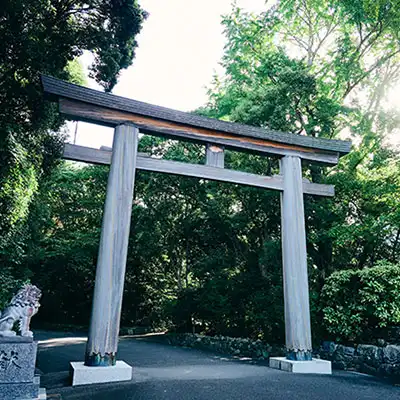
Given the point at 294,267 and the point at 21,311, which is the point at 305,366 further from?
the point at 21,311

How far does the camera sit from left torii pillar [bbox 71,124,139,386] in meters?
4.87

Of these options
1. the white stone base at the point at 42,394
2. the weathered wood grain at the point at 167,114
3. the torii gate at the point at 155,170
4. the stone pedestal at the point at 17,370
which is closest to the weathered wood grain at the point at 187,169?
the torii gate at the point at 155,170

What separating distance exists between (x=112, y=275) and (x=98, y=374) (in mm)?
1388

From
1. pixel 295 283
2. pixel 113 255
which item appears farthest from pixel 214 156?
pixel 295 283

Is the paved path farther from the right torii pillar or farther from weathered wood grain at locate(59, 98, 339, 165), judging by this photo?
weathered wood grain at locate(59, 98, 339, 165)

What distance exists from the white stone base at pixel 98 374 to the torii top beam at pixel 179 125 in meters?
3.96

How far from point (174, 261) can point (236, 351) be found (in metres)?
6.53

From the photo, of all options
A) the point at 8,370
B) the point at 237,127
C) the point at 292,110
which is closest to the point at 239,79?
the point at 292,110

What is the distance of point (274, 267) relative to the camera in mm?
10891

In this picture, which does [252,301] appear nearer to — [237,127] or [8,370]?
[237,127]

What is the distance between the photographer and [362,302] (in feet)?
24.3

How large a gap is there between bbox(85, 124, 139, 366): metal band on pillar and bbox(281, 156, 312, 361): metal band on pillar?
3.25 meters

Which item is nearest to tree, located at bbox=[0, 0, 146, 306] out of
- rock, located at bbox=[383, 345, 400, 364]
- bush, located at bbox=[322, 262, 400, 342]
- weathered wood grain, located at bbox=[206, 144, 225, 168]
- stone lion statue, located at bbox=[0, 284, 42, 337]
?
stone lion statue, located at bbox=[0, 284, 42, 337]

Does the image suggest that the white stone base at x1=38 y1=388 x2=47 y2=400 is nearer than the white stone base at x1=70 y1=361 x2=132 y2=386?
Yes
